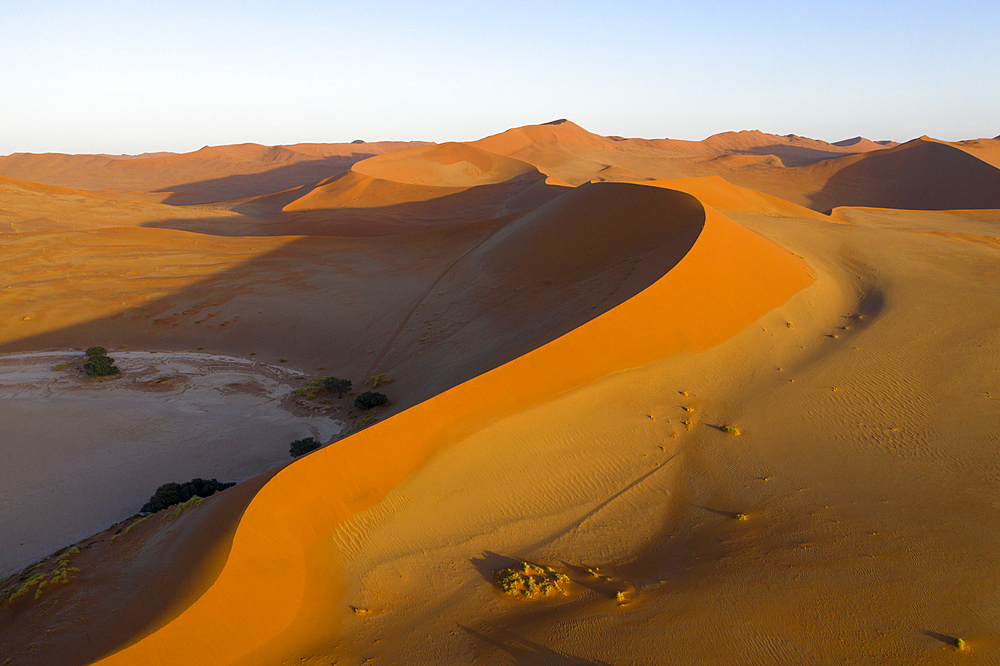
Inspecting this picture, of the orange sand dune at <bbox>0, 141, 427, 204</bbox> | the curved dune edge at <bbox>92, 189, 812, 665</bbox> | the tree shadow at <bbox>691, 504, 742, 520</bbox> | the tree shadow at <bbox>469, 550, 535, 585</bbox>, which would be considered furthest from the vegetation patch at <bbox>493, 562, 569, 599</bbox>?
the orange sand dune at <bbox>0, 141, 427, 204</bbox>

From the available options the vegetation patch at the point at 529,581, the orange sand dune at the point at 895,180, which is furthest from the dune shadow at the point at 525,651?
the orange sand dune at the point at 895,180

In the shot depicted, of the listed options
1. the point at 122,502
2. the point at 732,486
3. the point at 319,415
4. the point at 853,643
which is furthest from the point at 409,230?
the point at 853,643

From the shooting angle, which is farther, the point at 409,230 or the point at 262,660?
the point at 409,230

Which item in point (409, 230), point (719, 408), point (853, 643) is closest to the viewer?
point (853, 643)

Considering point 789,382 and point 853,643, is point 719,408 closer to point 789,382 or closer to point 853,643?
point 789,382

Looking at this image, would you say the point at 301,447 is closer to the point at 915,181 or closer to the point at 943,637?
the point at 943,637

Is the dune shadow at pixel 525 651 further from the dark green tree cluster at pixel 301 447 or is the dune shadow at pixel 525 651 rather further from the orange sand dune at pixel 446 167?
the orange sand dune at pixel 446 167
